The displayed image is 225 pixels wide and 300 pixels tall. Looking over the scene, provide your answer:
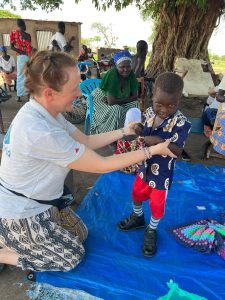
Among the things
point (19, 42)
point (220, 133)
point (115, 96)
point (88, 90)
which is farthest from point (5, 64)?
point (220, 133)

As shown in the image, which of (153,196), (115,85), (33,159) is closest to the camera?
(33,159)

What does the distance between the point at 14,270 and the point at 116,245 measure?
0.81 meters

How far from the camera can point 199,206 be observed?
2963mm

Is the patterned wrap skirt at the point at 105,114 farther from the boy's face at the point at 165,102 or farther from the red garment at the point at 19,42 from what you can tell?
the red garment at the point at 19,42

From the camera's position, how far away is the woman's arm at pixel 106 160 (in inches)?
68.6

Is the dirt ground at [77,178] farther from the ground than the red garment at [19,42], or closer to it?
closer to it

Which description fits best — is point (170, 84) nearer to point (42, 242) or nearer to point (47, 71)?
point (47, 71)

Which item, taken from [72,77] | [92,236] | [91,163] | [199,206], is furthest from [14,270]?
[199,206]

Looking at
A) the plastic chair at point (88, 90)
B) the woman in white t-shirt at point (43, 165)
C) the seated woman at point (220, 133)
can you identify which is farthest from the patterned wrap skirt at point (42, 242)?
the plastic chair at point (88, 90)

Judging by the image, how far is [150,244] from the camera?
2303 mm

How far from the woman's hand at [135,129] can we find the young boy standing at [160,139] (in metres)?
0.05

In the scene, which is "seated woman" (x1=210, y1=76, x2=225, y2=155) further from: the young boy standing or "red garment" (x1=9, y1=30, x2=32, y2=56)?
"red garment" (x1=9, y1=30, x2=32, y2=56)

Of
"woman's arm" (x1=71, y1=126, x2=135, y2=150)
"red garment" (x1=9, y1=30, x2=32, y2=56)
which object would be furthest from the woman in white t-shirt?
"red garment" (x1=9, y1=30, x2=32, y2=56)

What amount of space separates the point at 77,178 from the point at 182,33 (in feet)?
20.4
